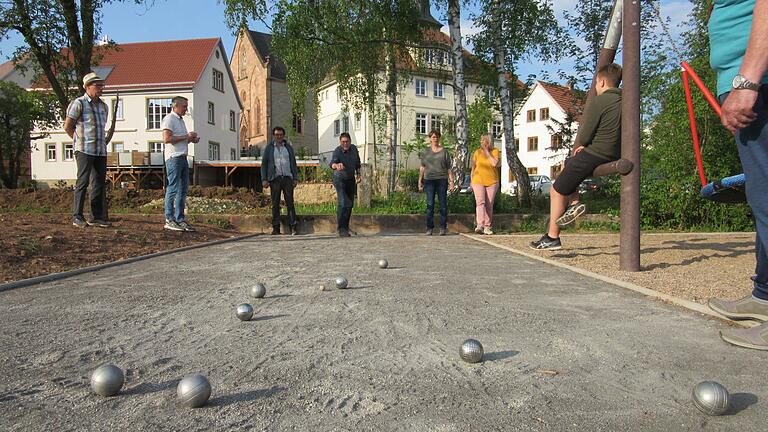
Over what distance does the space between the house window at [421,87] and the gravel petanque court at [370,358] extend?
41.5m

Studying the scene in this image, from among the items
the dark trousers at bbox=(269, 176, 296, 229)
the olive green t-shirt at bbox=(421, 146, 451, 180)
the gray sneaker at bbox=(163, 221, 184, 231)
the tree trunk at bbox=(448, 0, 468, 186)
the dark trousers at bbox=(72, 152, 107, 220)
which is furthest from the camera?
the tree trunk at bbox=(448, 0, 468, 186)

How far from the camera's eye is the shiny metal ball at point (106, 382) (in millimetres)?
1935

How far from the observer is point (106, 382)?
1.94m

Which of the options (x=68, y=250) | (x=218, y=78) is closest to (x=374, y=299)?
(x=68, y=250)

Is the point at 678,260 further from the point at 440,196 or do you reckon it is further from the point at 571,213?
the point at 440,196

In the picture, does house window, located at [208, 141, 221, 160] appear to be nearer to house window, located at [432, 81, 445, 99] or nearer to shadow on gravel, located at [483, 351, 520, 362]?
house window, located at [432, 81, 445, 99]

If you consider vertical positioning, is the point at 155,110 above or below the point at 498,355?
above

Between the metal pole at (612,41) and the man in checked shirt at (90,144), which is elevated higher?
the metal pole at (612,41)

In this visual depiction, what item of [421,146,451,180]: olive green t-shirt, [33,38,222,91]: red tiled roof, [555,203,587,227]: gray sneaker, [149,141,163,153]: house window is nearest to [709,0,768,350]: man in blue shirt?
[555,203,587,227]: gray sneaker

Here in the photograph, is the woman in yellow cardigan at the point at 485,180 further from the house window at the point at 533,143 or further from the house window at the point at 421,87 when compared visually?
the house window at the point at 533,143

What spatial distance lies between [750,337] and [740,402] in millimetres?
866

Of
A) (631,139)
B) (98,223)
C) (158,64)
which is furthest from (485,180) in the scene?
(158,64)

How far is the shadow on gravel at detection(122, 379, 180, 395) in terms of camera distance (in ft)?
6.56

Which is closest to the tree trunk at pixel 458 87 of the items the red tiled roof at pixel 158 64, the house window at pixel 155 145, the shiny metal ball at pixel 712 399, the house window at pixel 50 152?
the shiny metal ball at pixel 712 399
